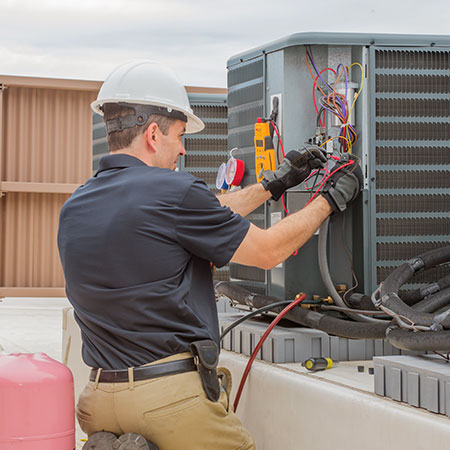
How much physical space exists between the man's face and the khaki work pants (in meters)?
0.63

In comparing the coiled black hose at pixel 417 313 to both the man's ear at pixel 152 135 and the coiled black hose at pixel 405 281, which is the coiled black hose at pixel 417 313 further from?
the man's ear at pixel 152 135

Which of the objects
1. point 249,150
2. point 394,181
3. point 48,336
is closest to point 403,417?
point 394,181

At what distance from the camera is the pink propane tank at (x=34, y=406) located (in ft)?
6.37

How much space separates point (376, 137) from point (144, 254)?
1384 millimetres

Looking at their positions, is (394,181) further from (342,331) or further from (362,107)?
(342,331)

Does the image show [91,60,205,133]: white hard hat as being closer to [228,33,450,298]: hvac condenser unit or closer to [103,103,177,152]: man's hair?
[103,103,177,152]: man's hair

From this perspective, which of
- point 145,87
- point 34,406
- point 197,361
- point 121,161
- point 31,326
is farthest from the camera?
point 31,326

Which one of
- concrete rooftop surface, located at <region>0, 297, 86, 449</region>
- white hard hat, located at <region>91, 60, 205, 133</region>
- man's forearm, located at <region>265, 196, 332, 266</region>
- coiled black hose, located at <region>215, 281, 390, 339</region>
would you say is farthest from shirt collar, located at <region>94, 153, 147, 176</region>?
concrete rooftop surface, located at <region>0, 297, 86, 449</region>

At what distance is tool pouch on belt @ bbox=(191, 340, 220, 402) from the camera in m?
2.03

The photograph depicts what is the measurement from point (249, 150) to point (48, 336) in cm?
512

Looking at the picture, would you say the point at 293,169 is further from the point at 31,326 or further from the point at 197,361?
the point at 31,326

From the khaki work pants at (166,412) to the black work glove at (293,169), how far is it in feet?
3.37

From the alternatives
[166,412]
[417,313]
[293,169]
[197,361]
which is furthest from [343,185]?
[166,412]

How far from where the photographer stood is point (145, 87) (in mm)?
2299
